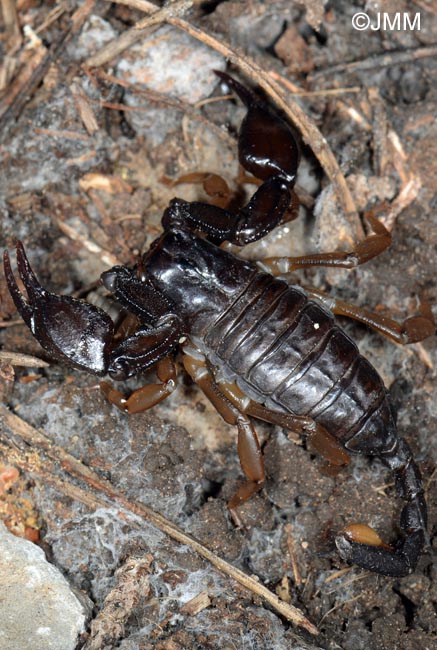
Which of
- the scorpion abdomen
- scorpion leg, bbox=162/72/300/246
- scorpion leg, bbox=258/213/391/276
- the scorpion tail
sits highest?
scorpion leg, bbox=162/72/300/246

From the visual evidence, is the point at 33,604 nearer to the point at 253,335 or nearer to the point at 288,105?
the point at 253,335

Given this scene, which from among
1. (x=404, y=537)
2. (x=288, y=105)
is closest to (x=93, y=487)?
(x=404, y=537)

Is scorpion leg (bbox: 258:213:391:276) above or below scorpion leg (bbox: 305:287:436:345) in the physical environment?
above

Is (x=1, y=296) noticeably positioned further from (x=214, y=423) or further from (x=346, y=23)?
(x=346, y=23)

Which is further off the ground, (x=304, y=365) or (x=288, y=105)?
(x=288, y=105)

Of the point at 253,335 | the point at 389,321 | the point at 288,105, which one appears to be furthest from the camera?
the point at 288,105

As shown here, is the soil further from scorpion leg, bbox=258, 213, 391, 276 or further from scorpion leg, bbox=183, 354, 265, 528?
scorpion leg, bbox=258, 213, 391, 276

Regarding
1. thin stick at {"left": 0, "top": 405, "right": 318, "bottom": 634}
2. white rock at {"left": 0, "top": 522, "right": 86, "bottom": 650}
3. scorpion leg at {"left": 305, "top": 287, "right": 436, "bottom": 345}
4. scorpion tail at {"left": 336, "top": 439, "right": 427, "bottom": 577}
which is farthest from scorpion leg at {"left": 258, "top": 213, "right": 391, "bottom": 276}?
white rock at {"left": 0, "top": 522, "right": 86, "bottom": 650}
